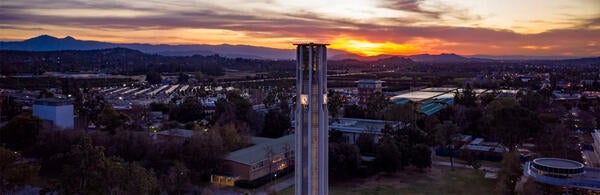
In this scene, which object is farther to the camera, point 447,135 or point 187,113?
point 187,113

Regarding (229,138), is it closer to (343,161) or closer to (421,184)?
(343,161)

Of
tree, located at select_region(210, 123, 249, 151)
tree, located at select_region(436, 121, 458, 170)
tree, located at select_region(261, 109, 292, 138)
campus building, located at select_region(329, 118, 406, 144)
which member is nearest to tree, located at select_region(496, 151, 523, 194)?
tree, located at select_region(436, 121, 458, 170)

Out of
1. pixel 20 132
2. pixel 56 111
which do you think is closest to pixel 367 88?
pixel 56 111

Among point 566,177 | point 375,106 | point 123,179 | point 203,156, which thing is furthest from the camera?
point 375,106

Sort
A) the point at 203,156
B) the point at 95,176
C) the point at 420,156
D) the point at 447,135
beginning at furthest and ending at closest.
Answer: the point at 447,135
the point at 420,156
the point at 203,156
the point at 95,176

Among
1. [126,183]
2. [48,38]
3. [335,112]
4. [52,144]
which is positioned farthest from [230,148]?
[48,38]

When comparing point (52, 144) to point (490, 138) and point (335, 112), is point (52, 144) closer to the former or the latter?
point (335, 112)
